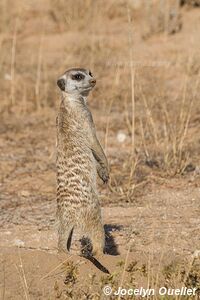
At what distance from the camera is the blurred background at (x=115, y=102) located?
6215 mm

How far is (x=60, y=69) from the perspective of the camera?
10.1 meters

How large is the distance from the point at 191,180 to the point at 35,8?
676 centimetres

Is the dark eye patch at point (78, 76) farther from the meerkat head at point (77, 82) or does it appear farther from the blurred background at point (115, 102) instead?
the blurred background at point (115, 102)

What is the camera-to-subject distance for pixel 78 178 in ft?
15.2

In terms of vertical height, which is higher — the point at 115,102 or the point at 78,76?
the point at 78,76

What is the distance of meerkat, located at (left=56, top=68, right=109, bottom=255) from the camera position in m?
4.64

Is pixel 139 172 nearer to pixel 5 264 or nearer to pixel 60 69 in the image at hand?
pixel 5 264

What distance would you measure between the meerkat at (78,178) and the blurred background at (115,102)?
61 centimetres

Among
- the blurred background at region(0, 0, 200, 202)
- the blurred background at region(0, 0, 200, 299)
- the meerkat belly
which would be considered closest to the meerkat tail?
the meerkat belly

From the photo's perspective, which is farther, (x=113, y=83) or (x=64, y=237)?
(x=113, y=83)

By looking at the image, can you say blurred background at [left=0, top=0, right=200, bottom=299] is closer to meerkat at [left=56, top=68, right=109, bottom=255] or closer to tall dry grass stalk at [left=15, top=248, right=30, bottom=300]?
meerkat at [left=56, top=68, right=109, bottom=255]

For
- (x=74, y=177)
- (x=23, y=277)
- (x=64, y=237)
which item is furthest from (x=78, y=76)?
(x=23, y=277)

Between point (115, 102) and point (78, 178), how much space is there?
174 inches

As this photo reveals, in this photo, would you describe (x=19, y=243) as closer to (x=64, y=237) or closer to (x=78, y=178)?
(x=64, y=237)
